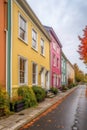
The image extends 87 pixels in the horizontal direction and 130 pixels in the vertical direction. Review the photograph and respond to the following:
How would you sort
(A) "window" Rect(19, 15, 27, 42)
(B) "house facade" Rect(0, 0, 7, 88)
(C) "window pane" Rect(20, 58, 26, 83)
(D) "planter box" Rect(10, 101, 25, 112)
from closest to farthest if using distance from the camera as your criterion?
(D) "planter box" Rect(10, 101, 25, 112) < (B) "house facade" Rect(0, 0, 7, 88) < (A) "window" Rect(19, 15, 27, 42) < (C) "window pane" Rect(20, 58, 26, 83)

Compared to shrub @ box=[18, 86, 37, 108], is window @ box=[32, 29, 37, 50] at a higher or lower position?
higher

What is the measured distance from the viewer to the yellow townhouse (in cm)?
1575

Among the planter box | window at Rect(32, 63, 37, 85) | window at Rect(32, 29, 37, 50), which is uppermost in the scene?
window at Rect(32, 29, 37, 50)

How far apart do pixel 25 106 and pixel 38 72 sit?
8711mm

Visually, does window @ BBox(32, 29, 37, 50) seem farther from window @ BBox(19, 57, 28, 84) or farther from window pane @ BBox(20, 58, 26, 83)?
window pane @ BBox(20, 58, 26, 83)

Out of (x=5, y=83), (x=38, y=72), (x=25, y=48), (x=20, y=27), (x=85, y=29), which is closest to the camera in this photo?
(x=5, y=83)

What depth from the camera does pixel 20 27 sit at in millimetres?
17391

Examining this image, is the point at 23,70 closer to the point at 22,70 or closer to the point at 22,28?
the point at 22,70

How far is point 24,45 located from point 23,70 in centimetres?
174

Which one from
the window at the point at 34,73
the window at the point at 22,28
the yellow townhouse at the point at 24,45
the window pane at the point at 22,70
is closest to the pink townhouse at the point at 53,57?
the yellow townhouse at the point at 24,45

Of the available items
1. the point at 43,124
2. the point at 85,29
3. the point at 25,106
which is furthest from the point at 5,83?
the point at 85,29

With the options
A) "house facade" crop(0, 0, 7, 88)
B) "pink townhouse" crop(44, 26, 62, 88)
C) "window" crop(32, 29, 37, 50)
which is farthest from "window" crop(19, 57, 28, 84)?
"pink townhouse" crop(44, 26, 62, 88)

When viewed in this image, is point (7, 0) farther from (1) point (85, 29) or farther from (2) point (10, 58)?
(1) point (85, 29)

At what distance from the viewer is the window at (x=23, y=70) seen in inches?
694
